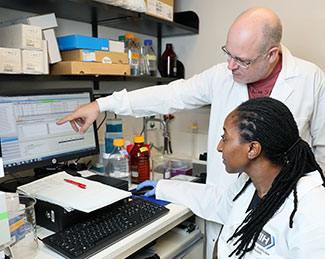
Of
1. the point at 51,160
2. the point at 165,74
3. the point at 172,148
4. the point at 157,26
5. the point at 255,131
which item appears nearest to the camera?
the point at 255,131

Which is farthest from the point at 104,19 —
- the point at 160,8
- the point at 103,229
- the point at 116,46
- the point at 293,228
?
the point at 293,228

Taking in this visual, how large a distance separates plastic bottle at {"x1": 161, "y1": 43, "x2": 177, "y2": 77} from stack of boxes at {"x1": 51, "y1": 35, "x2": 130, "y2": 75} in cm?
66

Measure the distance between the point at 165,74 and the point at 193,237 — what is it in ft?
3.99

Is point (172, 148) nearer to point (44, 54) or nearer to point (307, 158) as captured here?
point (44, 54)

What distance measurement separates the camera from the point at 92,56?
1.50 meters

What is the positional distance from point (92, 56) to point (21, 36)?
354 millimetres

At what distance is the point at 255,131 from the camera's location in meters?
0.91

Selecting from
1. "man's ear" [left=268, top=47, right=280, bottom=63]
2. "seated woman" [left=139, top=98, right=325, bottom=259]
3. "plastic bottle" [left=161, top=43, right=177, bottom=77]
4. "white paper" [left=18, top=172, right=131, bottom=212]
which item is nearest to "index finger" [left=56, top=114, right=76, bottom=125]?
"white paper" [left=18, top=172, right=131, bottom=212]

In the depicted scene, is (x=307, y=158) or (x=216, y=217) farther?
(x=216, y=217)

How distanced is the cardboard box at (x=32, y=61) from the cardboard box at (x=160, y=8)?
29.3 inches

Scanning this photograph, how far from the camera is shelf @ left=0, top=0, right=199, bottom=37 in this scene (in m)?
1.39

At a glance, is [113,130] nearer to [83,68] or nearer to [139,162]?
[139,162]

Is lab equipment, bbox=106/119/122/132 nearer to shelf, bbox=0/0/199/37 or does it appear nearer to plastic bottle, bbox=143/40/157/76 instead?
plastic bottle, bbox=143/40/157/76

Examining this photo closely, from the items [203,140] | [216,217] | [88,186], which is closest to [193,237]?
[216,217]
